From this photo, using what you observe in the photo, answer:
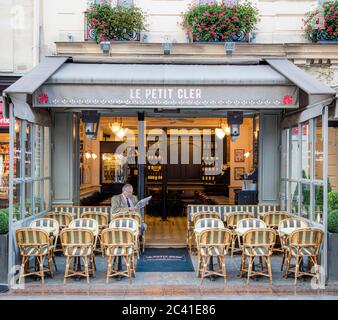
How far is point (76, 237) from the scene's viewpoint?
910 centimetres

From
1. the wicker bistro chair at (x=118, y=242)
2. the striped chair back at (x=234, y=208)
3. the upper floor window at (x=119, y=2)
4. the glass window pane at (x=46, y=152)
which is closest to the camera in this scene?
the wicker bistro chair at (x=118, y=242)

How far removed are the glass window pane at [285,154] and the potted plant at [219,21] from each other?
9.02 ft

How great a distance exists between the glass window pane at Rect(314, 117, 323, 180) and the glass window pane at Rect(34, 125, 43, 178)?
6.19 metres

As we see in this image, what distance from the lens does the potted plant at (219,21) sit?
12.5 metres

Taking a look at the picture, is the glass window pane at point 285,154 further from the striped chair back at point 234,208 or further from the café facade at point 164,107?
the striped chair back at point 234,208

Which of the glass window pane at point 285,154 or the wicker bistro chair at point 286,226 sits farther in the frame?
the glass window pane at point 285,154

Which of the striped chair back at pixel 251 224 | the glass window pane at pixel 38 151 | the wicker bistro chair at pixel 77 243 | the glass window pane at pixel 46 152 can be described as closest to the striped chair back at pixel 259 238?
the striped chair back at pixel 251 224

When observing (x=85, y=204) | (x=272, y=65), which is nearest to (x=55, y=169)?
(x=85, y=204)

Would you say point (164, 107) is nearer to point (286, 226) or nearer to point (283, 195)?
point (286, 226)

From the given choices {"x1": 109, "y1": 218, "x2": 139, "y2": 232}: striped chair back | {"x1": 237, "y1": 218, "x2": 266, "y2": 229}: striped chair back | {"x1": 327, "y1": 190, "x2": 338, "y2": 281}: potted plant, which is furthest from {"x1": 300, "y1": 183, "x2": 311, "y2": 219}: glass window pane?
{"x1": 109, "y1": 218, "x2": 139, "y2": 232}: striped chair back

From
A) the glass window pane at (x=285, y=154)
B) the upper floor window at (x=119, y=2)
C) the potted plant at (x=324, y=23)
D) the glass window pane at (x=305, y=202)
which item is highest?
the upper floor window at (x=119, y=2)

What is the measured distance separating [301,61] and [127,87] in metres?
5.06

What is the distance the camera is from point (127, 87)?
10000 mm
